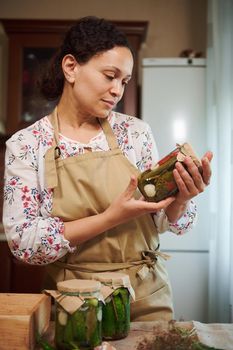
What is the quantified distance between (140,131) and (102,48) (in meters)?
0.24

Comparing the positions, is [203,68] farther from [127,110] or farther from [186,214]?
[186,214]

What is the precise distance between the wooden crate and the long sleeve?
106mm

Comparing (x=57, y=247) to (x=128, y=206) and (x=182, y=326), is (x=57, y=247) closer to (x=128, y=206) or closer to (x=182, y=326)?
(x=128, y=206)

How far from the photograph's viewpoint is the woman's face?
41.5 inches

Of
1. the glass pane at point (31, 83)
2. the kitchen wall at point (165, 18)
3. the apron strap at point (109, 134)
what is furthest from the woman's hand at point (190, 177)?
the kitchen wall at point (165, 18)

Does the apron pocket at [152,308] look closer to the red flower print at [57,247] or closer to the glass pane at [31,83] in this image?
the red flower print at [57,247]

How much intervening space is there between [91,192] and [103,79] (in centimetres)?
28

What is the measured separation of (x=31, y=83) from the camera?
2.74 m

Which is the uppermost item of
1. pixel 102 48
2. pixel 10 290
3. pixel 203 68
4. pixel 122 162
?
pixel 203 68

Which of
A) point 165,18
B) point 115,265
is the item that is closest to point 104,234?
point 115,265

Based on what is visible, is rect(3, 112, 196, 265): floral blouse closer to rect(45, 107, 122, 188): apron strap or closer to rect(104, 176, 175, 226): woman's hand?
rect(45, 107, 122, 188): apron strap

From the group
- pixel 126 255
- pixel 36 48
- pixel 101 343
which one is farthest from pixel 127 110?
pixel 101 343

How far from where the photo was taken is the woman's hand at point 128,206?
95 cm

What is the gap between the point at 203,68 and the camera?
8.56ft
